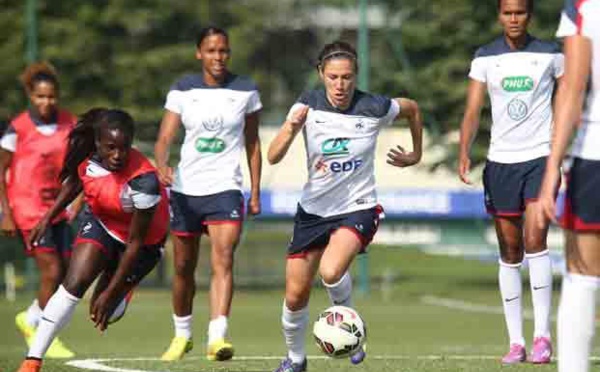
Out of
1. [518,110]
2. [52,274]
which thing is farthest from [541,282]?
[52,274]

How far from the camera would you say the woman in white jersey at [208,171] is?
11.1 m

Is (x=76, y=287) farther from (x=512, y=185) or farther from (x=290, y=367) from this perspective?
(x=512, y=185)

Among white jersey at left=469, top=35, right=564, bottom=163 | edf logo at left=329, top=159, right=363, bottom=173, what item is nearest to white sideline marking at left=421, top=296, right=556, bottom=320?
white jersey at left=469, top=35, right=564, bottom=163

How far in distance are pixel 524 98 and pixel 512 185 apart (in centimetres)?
57

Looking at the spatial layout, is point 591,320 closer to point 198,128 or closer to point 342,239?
point 342,239

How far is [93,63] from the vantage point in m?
30.7

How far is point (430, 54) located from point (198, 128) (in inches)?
582

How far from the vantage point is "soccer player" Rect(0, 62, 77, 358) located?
488 inches

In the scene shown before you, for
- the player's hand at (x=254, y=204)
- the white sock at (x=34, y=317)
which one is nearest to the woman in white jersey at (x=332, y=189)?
the player's hand at (x=254, y=204)

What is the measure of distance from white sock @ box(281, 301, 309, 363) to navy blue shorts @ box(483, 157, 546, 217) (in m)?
1.56

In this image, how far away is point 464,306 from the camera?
24.2m

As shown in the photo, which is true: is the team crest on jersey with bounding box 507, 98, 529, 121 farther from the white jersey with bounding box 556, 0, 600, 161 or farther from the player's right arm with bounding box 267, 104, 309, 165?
the white jersey with bounding box 556, 0, 600, 161

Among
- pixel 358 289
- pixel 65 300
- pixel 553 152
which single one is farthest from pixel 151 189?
pixel 358 289

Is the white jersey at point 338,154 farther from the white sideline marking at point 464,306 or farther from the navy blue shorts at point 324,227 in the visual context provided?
the white sideline marking at point 464,306
